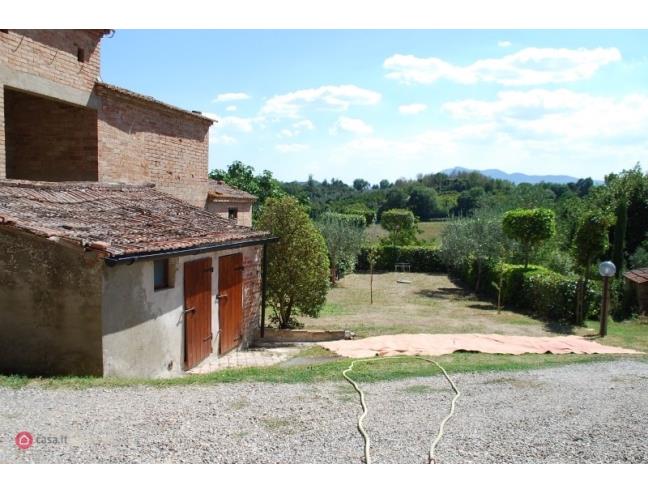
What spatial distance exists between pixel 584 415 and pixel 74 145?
1210 centimetres

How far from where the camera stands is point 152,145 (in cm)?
1502

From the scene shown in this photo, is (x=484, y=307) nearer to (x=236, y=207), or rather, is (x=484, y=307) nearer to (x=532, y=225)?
(x=532, y=225)

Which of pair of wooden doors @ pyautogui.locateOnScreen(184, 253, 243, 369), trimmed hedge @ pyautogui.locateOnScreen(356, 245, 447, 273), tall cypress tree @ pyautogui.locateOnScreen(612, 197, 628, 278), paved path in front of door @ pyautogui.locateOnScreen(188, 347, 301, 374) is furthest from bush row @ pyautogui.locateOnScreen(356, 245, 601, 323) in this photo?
pair of wooden doors @ pyautogui.locateOnScreen(184, 253, 243, 369)

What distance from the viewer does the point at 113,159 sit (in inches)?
528

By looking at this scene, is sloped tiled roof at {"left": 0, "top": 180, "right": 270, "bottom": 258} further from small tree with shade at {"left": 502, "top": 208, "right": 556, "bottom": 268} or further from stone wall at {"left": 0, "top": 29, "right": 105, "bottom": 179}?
small tree with shade at {"left": 502, "top": 208, "right": 556, "bottom": 268}

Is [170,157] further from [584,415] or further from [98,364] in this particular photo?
[584,415]

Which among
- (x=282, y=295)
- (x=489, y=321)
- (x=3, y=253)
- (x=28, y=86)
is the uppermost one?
(x=28, y=86)

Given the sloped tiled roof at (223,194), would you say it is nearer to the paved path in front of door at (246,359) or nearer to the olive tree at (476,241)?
the paved path in front of door at (246,359)

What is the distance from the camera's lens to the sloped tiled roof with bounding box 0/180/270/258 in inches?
296

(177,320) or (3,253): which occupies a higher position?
(3,253)

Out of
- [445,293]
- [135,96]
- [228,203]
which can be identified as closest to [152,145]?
[135,96]

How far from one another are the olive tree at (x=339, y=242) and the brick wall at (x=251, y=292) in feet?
58.3

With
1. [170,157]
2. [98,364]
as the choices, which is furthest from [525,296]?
[98,364]

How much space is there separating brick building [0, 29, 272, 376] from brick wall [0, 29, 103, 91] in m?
0.03
